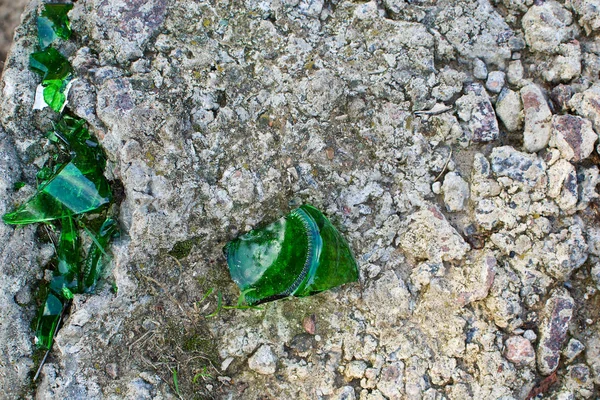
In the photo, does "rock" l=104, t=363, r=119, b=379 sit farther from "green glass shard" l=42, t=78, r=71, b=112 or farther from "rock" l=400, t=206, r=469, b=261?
"rock" l=400, t=206, r=469, b=261

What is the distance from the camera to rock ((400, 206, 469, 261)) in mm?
1643

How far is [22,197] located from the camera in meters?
1.69

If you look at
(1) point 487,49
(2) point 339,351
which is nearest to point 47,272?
(2) point 339,351

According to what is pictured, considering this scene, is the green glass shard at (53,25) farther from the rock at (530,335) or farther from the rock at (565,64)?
the rock at (530,335)

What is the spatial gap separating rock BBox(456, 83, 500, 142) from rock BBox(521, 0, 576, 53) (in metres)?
0.25

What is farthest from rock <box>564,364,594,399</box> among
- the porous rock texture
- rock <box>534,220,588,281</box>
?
rock <box>534,220,588,281</box>

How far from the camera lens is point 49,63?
1.73 meters

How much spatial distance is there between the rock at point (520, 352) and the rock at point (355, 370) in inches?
15.9

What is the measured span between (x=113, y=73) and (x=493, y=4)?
121cm

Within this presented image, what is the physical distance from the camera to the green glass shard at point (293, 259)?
5.27 feet

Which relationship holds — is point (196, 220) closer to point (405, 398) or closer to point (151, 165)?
point (151, 165)

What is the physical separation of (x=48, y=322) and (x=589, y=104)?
67.6 inches

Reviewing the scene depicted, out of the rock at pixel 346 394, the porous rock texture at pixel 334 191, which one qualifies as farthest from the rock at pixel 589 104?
the rock at pixel 346 394

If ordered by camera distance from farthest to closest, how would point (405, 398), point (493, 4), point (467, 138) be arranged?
point (493, 4) < point (467, 138) < point (405, 398)
